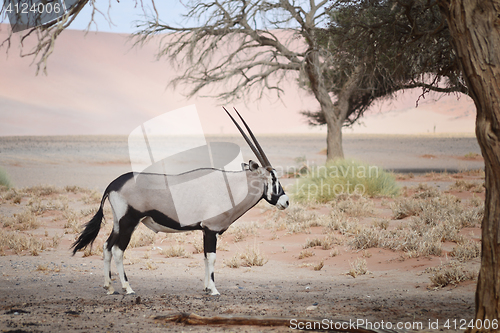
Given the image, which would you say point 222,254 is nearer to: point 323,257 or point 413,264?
point 323,257

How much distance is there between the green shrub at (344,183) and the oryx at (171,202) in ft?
31.3

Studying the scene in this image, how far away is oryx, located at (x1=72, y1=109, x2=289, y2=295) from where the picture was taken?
17.1ft

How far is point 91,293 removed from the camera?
19.0ft

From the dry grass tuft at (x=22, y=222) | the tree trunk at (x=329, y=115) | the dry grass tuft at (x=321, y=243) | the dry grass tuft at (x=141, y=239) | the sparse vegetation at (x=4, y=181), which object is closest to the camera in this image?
the dry grass tuft at (x=321, y=243)

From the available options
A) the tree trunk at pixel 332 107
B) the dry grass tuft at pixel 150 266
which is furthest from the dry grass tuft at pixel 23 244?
the tree trunk at pixel 332 107

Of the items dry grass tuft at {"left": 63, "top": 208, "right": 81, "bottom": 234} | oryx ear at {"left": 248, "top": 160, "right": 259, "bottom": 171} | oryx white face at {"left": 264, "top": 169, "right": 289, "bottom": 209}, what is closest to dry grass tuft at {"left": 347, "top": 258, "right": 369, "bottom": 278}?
oryx white face at {"left": 264, "top": 169, "right": 289, "bottom": 209}

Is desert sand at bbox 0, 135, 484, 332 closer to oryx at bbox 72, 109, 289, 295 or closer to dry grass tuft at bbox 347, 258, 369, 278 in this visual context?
dry grass tuft at bbox 347, 258, 369, 278

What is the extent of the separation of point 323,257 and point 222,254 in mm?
2143

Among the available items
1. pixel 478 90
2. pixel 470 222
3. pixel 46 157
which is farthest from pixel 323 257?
pixel 46 157

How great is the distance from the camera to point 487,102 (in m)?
3.59

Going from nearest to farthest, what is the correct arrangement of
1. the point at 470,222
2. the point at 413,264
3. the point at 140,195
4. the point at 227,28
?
1. the point at 140,195
2. the point at 413,264
3. the point at 470,222
4. the point at 227,28

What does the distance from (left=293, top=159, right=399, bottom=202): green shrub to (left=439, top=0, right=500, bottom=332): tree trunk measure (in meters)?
11.2

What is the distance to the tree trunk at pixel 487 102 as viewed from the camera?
3.55 metres

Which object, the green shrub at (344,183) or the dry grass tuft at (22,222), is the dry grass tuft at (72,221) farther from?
the green shrub at (344,183)
